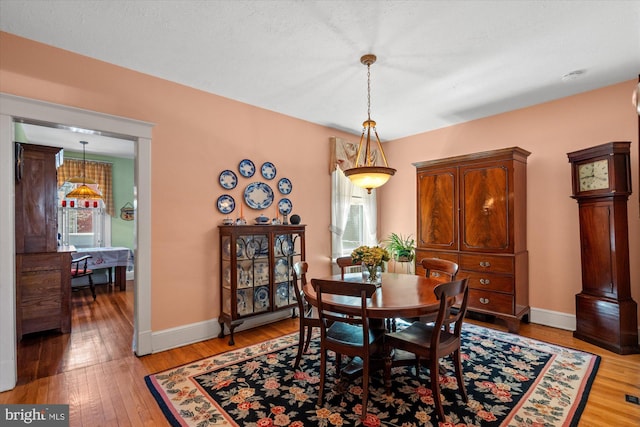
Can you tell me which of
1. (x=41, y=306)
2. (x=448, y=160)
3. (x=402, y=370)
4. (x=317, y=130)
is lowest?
(x=402, y=370)

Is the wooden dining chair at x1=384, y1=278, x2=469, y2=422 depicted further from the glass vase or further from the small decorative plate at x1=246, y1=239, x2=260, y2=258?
the small decorative plate at x1=246, y1=239, x2=260, y2=258

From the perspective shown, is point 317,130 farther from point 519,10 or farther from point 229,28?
point 519,10

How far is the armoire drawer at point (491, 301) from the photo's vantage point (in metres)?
3.49

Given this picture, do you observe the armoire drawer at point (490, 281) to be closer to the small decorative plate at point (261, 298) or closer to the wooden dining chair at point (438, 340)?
the wooden dining chair at point (438, 340)

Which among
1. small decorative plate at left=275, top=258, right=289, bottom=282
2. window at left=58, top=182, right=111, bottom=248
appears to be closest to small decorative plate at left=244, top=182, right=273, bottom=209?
small decorative plate at left=275, top=258, right=289, bottom=282

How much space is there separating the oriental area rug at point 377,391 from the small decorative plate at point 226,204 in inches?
61.3

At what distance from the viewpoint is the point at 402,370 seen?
262 cm

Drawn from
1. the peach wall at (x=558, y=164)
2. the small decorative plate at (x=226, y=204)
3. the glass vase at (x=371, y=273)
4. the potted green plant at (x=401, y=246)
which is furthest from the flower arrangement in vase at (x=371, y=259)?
the peach wall at (x=558, y=164)

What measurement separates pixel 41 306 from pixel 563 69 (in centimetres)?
608

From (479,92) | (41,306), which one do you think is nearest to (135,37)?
(41,306)

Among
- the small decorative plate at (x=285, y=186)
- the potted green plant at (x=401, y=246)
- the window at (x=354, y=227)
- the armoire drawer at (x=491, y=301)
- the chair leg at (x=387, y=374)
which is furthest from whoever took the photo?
the window at (x=354, y=227)

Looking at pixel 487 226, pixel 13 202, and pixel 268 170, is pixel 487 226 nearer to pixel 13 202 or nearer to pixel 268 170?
pixel 268 170

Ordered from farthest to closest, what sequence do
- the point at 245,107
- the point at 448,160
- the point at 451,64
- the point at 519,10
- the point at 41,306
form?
the point at 448,160 < the point at 245,107 < the point at 41,306 < the point at 451,64 < the point at 519,10

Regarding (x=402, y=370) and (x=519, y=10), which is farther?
(x=402, y=370)
